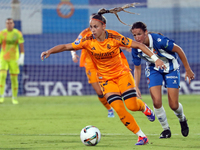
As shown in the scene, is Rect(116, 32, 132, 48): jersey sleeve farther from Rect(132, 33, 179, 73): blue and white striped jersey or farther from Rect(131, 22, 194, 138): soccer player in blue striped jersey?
Rect(132, 33, 179, 73): blue and white striped jersey

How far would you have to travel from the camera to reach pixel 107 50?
521cm

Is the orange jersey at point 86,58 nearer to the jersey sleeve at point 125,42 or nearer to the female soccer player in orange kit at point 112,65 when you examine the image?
the female soccer player in orange kit at point 112,65

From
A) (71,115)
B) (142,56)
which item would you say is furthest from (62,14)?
(142,56)

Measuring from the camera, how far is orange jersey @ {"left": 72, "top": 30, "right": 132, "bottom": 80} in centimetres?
519

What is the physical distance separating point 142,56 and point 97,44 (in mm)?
857

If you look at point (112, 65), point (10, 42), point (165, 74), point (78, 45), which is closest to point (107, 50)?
point (112, 65)

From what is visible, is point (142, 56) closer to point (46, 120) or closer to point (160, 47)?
point (160, 47)

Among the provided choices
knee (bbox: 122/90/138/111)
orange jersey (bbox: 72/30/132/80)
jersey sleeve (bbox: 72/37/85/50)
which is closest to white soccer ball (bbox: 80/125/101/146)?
knee (bbox: 122/90/138/111)

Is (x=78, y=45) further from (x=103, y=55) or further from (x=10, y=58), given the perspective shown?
(x=10, y=58)

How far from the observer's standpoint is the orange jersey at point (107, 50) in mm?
5191

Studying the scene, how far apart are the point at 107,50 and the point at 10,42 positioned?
7266 millimetres

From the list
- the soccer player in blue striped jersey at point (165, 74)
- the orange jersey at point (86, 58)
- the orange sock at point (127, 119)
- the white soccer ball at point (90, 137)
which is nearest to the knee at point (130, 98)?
the orange sock at point (127, 119)

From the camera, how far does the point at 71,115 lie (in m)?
8.98

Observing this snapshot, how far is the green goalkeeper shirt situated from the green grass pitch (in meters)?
1.99
